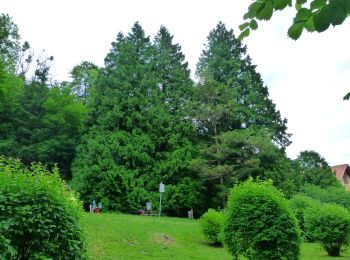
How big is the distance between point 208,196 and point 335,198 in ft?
32.1

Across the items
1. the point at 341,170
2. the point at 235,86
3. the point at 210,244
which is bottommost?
the point at 210,244

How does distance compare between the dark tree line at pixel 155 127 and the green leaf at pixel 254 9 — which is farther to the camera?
the dark tree line at pixel 155 127

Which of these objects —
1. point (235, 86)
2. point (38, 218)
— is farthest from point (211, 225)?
point (235, 86)

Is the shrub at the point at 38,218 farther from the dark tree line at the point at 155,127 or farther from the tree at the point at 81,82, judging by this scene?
the tree at the point at 81,82

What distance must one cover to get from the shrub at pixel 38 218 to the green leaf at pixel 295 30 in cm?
435

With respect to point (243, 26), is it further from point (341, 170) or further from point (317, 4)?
point (341, 170)

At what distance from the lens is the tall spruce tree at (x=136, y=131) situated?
2912cm

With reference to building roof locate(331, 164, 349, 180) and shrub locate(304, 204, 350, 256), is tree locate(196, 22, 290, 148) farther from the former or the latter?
building roof locate(331, 164, 349, 180)

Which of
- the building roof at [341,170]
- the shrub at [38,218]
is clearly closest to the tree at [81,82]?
the building roof at [341,170]

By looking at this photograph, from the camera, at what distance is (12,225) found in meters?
5.14

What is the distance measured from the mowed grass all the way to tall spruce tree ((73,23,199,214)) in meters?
11.0

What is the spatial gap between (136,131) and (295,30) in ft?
99.2

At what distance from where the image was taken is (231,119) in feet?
107

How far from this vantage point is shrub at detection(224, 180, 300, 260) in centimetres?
980
